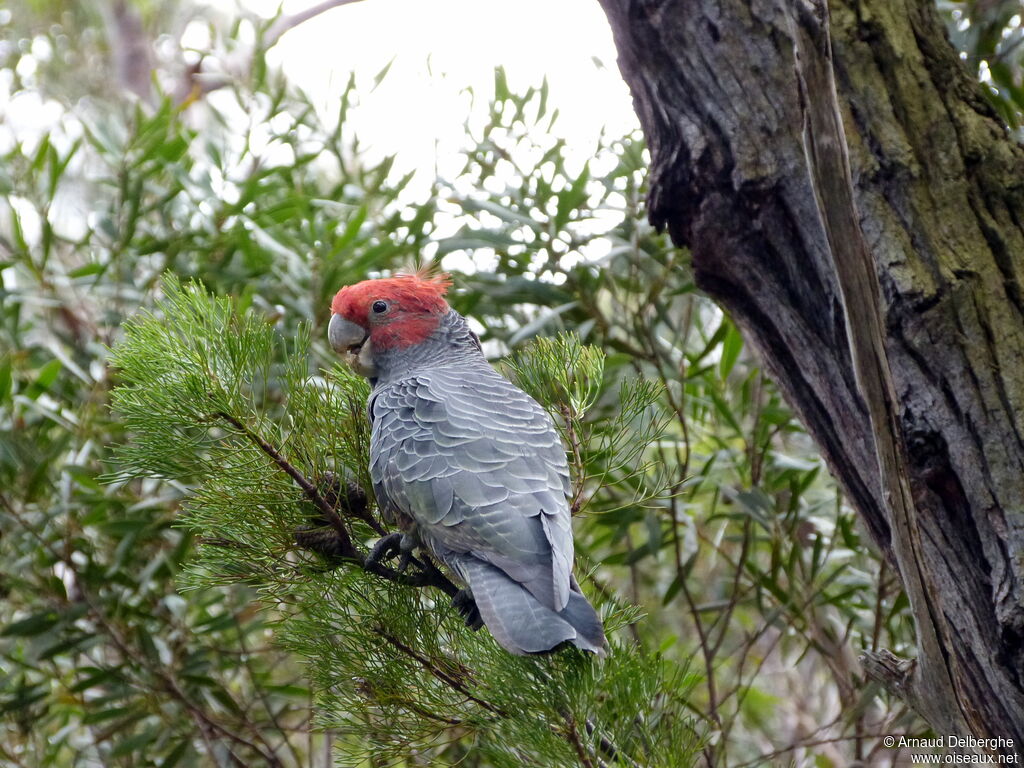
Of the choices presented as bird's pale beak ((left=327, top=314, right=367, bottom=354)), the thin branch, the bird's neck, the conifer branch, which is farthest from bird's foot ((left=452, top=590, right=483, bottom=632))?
the thin branch

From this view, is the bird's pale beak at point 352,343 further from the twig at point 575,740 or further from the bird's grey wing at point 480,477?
the twig at point 575,740

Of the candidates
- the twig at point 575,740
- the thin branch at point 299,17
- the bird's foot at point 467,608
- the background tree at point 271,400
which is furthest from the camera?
the thin branch at point 299,17

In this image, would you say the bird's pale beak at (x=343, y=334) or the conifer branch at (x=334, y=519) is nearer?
the conifer branch at (x=334, y=519)

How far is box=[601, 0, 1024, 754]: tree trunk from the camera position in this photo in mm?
1007

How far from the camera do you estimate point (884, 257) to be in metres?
1.23

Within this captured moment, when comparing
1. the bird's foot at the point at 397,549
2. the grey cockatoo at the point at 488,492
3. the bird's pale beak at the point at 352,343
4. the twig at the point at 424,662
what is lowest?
the twig at the point at 424,662

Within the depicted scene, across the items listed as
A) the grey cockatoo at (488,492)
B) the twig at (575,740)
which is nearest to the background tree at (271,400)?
the grey cockatoo at (488,492)

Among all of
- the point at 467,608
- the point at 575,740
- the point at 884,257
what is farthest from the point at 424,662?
the point at 884,257

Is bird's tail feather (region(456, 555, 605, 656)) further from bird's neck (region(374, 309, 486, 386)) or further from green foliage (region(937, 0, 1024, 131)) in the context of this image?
green foliage (region(937, 0, 1024, 131))

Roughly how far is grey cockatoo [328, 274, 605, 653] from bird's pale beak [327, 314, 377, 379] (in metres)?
0.12

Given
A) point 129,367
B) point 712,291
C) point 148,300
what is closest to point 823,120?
point 712,291

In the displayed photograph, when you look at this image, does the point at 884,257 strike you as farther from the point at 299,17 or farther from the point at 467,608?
the point at 299,17

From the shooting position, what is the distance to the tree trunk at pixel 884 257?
1.01 metres

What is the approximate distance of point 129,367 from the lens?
1.11 metres
